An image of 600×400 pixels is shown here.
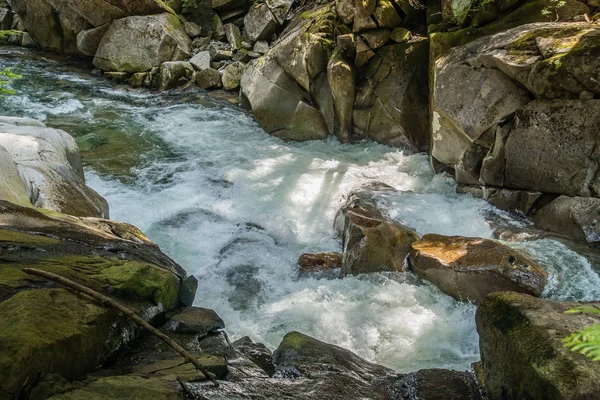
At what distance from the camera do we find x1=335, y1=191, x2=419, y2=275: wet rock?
7020mm

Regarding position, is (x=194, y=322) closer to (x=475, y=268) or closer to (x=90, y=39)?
(x=475, y=268)

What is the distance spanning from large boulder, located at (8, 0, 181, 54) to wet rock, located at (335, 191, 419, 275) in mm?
14077

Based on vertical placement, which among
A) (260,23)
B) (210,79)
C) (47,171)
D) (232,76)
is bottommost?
(47,171)

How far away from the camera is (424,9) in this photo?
423 inches

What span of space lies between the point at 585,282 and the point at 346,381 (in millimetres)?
3901

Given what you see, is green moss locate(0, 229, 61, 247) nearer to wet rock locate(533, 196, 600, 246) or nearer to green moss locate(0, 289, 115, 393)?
green moss locate(0, 289, 115, 393)

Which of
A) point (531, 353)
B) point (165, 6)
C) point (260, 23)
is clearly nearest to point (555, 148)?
point (531, 353)

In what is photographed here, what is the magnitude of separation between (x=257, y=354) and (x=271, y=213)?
469cm

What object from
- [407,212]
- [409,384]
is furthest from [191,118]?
[409,384]

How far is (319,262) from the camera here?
7.48 m

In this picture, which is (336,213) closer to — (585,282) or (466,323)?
(466,323)

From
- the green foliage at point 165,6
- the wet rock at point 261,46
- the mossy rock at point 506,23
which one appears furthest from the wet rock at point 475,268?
the green foliage at point 165,6

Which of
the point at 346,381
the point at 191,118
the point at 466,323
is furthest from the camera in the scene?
the point at 191,118

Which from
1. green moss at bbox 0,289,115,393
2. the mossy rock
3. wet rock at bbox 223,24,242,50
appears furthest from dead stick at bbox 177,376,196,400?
wet rock at bbox 223,24,242,50
